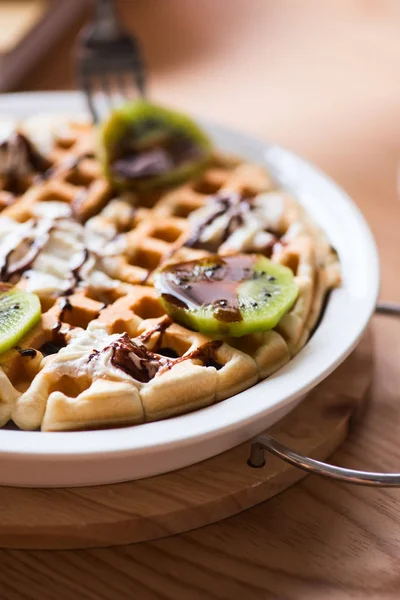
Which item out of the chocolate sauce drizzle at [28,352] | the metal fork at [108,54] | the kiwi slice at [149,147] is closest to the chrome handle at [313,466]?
the chocolate sauce drizzle at [28,352]

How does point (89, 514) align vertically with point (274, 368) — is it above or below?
below

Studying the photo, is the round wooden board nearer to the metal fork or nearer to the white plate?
the white plate

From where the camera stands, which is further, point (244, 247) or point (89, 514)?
point (244, 247)

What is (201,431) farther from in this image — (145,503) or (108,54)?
(108,54)

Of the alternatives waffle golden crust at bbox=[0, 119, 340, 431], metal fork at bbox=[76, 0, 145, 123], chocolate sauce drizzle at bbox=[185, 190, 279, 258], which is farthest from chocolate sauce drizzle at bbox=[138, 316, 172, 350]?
metal fork at bbox=[76, 0, 145, 123]

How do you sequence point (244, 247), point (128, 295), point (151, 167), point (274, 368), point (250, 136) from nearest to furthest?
point (274, 368), point (128, 295), point (244, 247), point (151, 167), point (250, 136)

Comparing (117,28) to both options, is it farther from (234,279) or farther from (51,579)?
(51,579)

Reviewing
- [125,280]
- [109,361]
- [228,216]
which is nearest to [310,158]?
[228,216]

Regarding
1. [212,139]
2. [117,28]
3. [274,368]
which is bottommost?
[274,368]

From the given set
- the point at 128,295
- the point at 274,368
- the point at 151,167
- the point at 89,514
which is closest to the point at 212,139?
the point at 151,167
